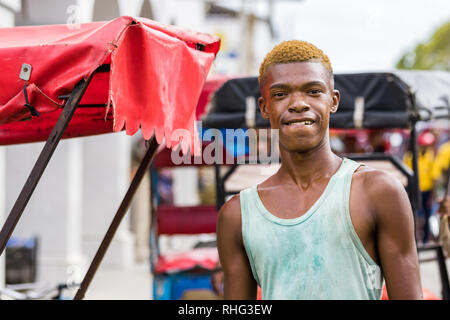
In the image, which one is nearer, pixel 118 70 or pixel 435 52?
pixel 118 70

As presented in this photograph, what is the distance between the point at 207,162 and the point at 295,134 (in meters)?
3.31

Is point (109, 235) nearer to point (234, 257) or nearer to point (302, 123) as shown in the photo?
point (234, 257)

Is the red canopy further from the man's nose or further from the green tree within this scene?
the green tree

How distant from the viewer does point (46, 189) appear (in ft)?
26.2

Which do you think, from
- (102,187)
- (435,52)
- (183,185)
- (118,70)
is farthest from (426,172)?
(435,52)

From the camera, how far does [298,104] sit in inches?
73.6

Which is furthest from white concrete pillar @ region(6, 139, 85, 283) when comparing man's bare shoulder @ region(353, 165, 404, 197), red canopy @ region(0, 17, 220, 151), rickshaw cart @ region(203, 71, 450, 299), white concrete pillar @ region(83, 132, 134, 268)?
man's bare shoulder @ region(353, 165, 404, 197)

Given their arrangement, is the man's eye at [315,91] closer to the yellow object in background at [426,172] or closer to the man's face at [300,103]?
the man's face at [300,103]

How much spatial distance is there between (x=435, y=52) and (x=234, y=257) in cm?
4770

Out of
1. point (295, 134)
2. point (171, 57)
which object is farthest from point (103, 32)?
point (295, 134)

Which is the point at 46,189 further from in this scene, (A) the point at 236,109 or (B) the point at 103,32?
(B) the point at 103,32

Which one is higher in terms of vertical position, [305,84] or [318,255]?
[305,84]
